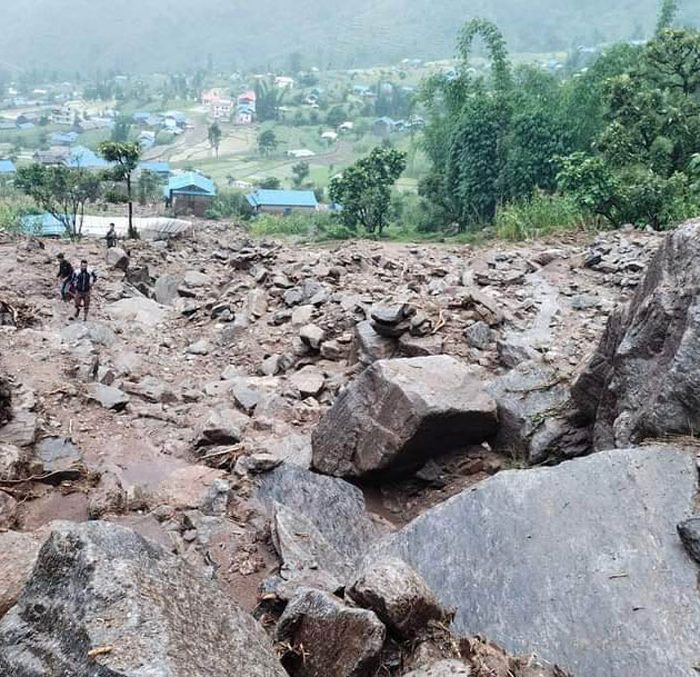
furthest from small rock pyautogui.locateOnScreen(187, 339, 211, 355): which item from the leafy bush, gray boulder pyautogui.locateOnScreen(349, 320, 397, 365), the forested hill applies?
Result: the forested hill

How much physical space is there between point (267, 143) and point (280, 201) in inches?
1456

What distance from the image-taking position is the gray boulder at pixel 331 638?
2.81 m

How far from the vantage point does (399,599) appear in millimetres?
2910

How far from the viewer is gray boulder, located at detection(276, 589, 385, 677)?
2.81 m

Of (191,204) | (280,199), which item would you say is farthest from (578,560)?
(280,199)

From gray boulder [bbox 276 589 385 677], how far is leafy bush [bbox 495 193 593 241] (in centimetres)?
1293

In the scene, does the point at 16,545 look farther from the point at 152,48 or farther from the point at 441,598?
the point at 152,48

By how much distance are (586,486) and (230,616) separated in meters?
2.04

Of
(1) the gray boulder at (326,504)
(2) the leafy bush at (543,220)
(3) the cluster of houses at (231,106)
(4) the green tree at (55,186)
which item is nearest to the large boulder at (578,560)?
(1) the gray boulder at (326,504)

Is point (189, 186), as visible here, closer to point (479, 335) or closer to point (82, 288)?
point (82, 288)

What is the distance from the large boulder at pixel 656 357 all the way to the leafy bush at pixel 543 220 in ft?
33.9

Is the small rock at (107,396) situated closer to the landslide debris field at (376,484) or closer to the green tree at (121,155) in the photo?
the landslide debris field at (376,484)

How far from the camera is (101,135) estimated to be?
296ft

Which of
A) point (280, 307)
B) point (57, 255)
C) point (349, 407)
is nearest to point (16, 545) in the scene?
point (349, 407)
